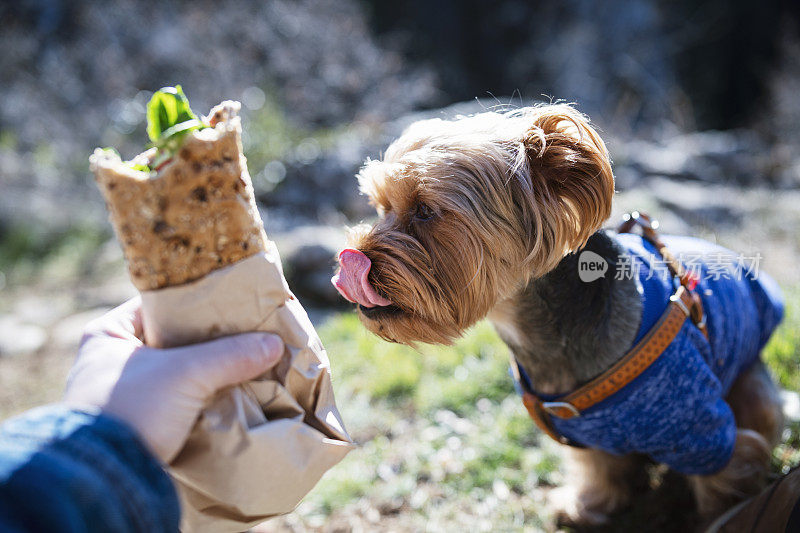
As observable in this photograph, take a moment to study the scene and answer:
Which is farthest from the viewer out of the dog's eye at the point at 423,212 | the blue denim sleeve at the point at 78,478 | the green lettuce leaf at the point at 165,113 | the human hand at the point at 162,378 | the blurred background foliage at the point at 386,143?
the blurred background foliage at the point at 386,143

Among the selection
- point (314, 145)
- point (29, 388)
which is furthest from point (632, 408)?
point (314, 145)

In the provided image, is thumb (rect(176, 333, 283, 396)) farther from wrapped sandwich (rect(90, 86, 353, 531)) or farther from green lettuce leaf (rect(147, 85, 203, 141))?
green lettuce leaf (rect(147, 85, 203, 141))

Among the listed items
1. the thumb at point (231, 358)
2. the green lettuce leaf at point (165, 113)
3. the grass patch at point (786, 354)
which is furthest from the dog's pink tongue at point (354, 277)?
the grass patch at point (786, 354)

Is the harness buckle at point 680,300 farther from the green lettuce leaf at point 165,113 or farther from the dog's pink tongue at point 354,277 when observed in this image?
the green lettuce leaf at point 165,113

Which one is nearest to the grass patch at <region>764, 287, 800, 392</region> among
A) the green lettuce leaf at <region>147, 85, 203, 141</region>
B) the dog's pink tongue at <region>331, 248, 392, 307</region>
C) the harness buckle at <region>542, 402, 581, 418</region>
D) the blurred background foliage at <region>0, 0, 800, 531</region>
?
the blurred background foliage at <region>0, 0, 800, 531</region>

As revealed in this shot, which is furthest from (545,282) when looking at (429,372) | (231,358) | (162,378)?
(429,372)

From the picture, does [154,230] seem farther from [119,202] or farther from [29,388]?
[29,388]
